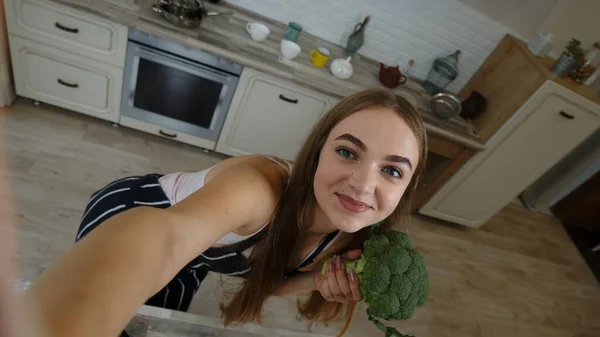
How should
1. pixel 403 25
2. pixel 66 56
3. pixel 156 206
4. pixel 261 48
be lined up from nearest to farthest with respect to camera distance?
1. pixel 156 206
2. pixel 66 56
3. pixel 261 48
4. pixel 403 25

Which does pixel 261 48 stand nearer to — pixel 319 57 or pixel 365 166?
pixel 319 57

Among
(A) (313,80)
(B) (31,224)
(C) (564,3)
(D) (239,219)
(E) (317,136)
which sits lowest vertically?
(B) (31,224)

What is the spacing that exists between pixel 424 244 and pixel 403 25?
1.49 m

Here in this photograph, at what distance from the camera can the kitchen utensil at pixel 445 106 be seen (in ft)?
7.80

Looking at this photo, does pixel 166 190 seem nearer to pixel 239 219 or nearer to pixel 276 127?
pixel 239 219

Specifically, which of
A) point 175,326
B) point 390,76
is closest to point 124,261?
point 175,326

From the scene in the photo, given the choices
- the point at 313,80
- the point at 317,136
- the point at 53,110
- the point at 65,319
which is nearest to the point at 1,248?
the point at 65,319

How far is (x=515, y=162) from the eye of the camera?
8.51 ft

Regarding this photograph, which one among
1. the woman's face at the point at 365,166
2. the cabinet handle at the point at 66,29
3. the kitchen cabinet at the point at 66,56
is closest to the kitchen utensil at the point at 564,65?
the woman's face at the point at 365,166

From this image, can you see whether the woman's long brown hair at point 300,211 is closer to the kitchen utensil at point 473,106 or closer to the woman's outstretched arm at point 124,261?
the woman's outstretched arm at point 124,261

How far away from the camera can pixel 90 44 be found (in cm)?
197

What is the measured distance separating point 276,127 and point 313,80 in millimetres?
388

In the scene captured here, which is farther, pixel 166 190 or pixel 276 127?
pixel 276 127

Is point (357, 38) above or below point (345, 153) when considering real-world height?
below
